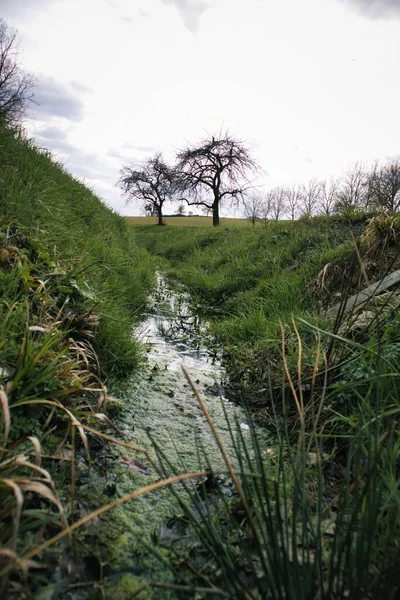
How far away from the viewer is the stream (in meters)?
1.27

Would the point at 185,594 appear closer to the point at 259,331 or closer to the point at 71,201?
the point at 259,331

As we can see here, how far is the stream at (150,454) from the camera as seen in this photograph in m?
1.27

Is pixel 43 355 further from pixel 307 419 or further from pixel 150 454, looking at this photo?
pixel 307 419

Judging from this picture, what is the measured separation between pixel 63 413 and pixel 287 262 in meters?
5.08

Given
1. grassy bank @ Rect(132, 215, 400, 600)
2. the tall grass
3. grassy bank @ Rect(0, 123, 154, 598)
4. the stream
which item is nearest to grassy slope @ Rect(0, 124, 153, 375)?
grassy bank @ Rect(0, 123, 154, 598)

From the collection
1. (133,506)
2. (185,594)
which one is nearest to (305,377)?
(133,506)

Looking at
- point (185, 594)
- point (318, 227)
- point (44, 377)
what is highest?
point (318, 227)

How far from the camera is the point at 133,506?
156 centimetres

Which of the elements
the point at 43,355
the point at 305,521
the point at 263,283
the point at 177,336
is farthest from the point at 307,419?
the point at 263,283

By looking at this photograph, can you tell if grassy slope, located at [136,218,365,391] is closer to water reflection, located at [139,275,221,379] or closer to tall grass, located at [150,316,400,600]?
water reflection, located at [139,275,221,379]

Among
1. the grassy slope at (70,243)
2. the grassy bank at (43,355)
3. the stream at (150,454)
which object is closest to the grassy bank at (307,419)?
the stream at (150,454)

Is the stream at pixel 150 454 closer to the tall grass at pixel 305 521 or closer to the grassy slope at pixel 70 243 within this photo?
the tall grass at pixel 305 521

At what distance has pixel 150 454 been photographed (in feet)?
6.40

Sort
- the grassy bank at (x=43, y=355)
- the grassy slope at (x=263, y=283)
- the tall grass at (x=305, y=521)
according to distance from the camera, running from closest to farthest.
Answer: the tall grass at (x=305, y=521)
the grassy bank at (x=43, y=355)
the grassy slope at (x=263, y=283)
